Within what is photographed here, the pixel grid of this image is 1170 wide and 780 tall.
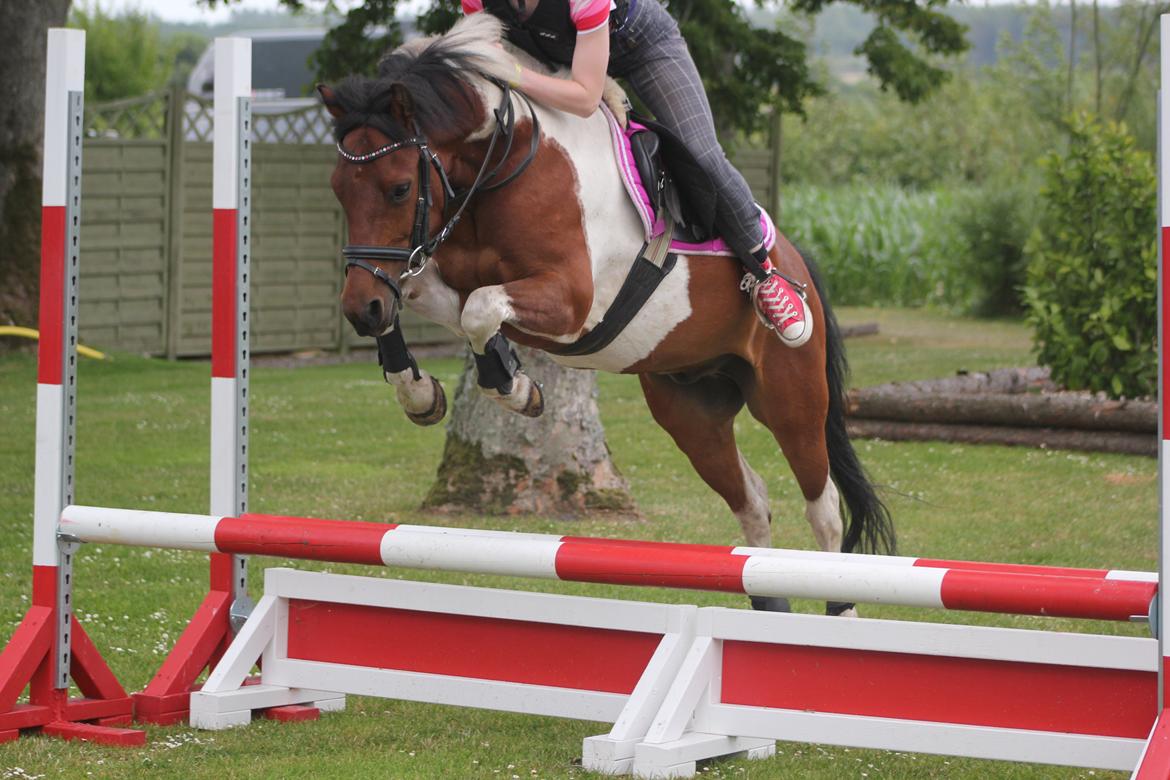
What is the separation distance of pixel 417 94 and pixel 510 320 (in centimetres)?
53

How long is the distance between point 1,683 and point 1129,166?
25.4 feet

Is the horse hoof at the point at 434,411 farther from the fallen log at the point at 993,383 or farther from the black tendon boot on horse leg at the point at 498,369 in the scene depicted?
the fallen log at the point at 993,383

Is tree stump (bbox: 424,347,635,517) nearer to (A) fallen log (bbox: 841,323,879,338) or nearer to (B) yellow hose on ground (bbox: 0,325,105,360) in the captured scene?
(B) yellow hose on ground (bbox: 0,325,105,360)

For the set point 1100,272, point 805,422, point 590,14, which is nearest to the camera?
point 590,14

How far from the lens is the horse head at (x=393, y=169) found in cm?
335

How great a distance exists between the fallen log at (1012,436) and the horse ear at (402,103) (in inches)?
225

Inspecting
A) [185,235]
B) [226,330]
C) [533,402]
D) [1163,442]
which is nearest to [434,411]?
[533,402]

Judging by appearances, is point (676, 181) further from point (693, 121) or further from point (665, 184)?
point (693, 121)

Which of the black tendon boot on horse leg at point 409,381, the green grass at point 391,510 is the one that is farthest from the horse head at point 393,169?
the green grass at point 391,510

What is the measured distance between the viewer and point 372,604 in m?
3.81

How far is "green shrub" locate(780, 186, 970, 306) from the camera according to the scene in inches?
773

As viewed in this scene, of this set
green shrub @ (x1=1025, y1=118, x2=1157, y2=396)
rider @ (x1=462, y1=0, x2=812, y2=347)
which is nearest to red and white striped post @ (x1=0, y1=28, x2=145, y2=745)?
rider @ (x1=462, y1=0, x2=812, y2=347)

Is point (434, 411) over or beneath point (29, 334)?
beneath

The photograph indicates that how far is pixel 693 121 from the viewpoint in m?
3.99
